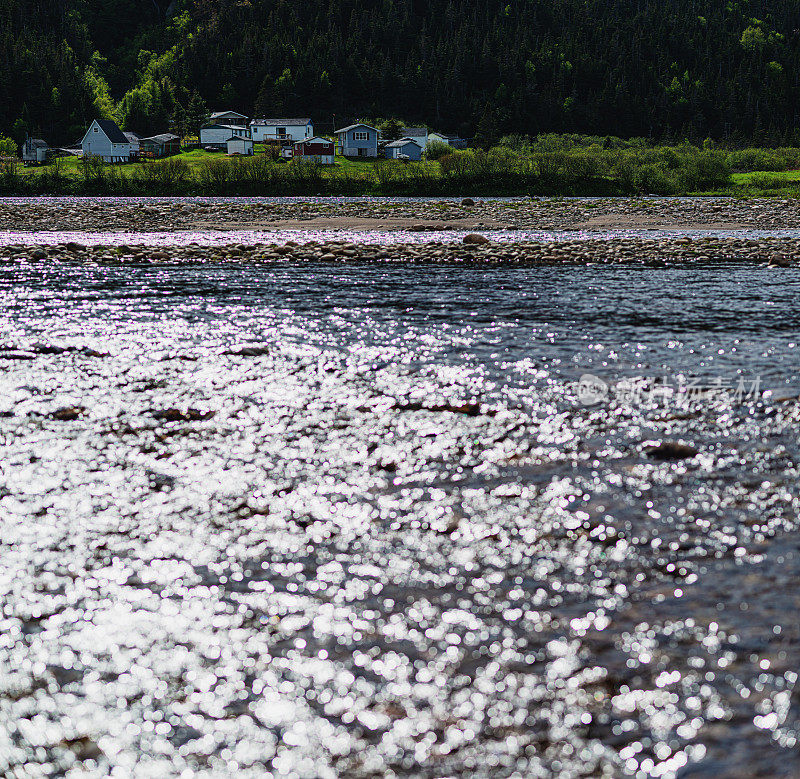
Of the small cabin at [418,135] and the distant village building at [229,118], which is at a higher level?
the distant village building at [229,118]

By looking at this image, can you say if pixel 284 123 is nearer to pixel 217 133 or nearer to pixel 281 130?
pixel 281 130

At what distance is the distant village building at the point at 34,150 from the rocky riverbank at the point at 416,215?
303 feet

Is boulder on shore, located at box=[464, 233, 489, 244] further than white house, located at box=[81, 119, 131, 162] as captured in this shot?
No

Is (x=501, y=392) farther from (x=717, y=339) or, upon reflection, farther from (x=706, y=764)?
(x=706, y=764)

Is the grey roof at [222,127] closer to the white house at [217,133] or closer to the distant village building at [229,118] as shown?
the white house at [217,133]

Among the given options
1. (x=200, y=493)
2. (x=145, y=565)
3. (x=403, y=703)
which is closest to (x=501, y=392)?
(x=200, y=493)

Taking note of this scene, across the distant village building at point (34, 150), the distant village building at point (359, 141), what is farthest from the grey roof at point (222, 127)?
the distant village building at point (34, 150)

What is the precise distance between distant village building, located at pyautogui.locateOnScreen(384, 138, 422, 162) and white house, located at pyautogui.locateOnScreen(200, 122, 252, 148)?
35.4 m

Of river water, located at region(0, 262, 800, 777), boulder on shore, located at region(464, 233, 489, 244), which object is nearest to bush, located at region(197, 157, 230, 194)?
boulder on shore, located at region(464, 233, 489, 244)

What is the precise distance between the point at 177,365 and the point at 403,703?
11.4 m

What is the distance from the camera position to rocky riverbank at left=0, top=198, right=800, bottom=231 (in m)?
51.5

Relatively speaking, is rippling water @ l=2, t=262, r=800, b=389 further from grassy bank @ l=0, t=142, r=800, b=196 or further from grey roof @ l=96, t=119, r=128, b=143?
grey roof @ l=96, t=119, r=128, b=143

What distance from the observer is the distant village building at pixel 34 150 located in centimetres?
15288

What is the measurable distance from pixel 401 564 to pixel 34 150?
174449 millimetres
